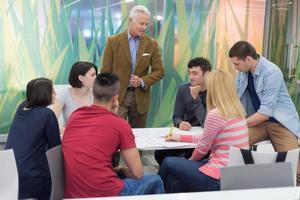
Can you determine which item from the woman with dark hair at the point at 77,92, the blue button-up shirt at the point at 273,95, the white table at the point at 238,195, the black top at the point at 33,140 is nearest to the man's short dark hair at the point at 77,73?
the woman with dark hair at the point at 77,92

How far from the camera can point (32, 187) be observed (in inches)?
85.3

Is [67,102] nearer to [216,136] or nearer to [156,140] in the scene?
[156,140]

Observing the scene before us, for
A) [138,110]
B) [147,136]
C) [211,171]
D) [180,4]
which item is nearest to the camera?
[211,171]

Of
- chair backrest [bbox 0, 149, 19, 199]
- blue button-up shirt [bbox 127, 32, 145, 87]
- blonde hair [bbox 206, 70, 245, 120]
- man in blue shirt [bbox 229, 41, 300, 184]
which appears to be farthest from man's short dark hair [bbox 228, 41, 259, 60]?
chair backrest [bbox 0, 149, 19, 199]

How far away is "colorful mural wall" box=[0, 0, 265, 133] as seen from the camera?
15.2ft

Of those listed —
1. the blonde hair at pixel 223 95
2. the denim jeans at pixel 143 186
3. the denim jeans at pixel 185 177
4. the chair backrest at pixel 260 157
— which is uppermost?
the blonde hair at pixel 223 95

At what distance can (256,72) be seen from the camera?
3.05 metres

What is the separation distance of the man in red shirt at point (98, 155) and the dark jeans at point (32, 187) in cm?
25

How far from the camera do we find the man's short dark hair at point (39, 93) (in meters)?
2.25

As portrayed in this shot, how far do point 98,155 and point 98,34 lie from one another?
3.13 metres

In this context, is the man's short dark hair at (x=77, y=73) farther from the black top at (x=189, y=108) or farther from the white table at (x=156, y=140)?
the black top at (x=189, y=108)

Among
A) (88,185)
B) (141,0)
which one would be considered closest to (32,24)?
(141,0)

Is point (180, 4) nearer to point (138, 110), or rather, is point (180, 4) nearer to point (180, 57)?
point (180, 57)

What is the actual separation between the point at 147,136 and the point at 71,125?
875mm
